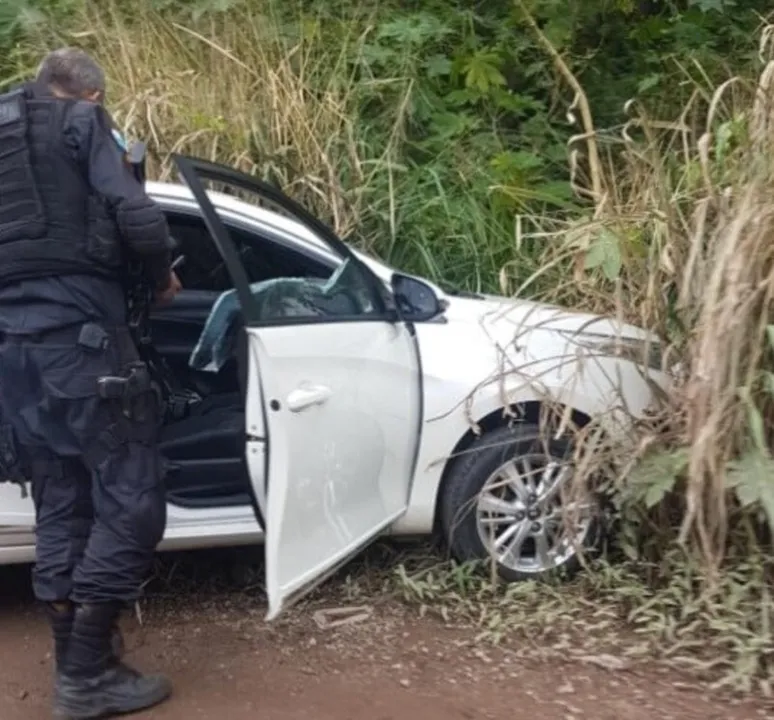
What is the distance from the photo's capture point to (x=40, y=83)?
420cm

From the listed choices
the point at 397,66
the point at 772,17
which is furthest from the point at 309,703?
the point at 772,17

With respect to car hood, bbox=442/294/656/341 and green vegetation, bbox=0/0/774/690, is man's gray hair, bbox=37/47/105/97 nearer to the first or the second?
car hood, bbox=442/294/656/341

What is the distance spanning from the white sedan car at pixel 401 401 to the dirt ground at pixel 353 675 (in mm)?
361

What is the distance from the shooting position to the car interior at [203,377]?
509 cm

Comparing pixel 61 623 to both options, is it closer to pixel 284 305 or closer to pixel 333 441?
pixel 333 441

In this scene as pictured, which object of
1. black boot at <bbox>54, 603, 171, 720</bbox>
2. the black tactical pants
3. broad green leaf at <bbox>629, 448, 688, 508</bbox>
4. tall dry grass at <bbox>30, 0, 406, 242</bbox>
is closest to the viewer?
the black tactical pants

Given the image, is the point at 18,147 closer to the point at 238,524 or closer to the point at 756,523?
the point at 238,524

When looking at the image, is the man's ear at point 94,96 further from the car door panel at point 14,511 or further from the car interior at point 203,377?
the car door panel at point 14,511

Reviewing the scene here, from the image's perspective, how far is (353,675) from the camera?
4660 millimetres

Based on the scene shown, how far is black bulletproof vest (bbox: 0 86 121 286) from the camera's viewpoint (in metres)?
4.08

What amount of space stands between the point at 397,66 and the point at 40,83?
4233mm

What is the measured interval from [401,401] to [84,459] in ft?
4.09

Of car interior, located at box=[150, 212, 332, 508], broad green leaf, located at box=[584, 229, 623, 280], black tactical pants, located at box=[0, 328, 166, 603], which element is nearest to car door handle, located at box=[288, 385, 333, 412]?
car interior, located at box=[150, 212, 332, 508]

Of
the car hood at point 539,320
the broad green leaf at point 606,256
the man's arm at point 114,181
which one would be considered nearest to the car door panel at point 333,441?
the car hood at point 539,320
